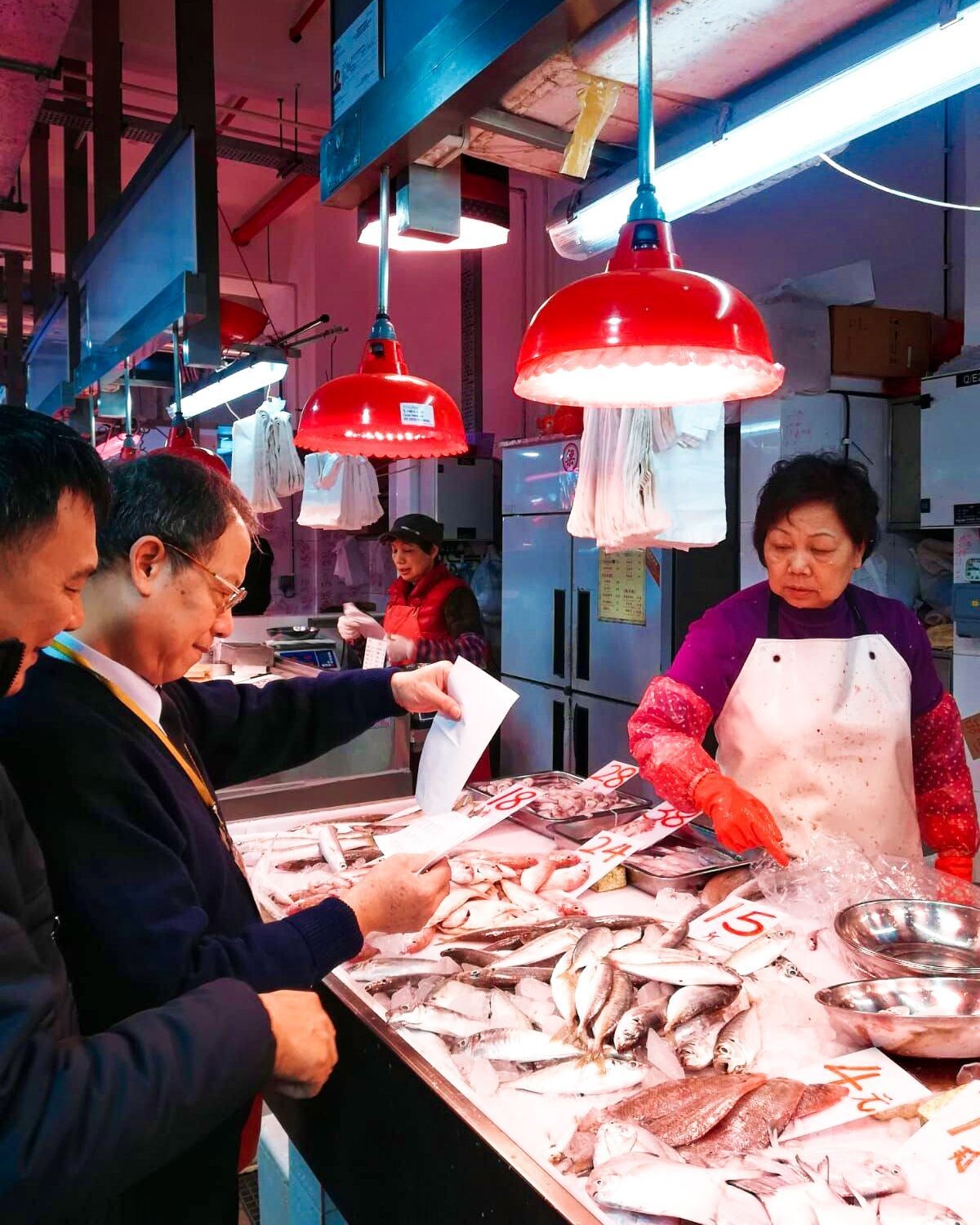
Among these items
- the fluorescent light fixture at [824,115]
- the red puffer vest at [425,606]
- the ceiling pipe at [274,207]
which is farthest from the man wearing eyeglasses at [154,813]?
the ceiling pipe at [274,207]

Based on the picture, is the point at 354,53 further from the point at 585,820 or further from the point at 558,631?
the point at 558,631

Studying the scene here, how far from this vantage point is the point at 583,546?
5.96 m

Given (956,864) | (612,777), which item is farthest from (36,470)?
(956,864)

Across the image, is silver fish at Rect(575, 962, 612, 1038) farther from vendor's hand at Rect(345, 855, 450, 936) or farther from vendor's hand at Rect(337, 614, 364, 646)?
vendor's hand at Rect(337, 614, 364, 646)

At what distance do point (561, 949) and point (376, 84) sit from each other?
2045 millimetres

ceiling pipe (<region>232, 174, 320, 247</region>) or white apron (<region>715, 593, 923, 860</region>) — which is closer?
white apron (<region>715, 593, 923, 860</region>)

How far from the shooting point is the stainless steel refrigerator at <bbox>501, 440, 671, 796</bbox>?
557cm

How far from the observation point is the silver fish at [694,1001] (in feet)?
5.02

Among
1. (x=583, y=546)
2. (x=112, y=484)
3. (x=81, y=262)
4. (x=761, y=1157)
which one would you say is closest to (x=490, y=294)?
(x=583, y=546)

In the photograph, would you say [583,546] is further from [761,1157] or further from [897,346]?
[761,1157]

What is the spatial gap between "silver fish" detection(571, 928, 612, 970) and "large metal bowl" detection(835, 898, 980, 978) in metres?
0.44

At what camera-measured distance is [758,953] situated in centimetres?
173

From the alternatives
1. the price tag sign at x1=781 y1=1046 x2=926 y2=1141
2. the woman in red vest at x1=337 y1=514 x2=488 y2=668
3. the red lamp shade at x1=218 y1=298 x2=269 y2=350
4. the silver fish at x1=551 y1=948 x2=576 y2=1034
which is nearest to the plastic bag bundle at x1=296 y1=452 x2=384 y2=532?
the woman in red vest at x1=337 y1=514 x2=488 y2=668

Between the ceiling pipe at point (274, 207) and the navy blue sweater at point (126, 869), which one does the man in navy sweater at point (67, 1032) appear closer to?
the navy blue sweater at point (126, 869)
